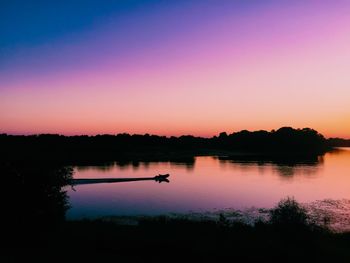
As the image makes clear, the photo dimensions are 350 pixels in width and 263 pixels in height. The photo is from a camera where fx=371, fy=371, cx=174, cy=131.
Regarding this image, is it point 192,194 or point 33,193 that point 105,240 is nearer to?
point 33,193

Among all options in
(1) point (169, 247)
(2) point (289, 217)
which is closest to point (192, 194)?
(2) point (289, 217)

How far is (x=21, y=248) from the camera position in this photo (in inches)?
965

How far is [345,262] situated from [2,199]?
23862mm

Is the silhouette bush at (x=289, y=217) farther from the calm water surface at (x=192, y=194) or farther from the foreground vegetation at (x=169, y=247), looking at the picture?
the calm water surface at (x=192, y=194)

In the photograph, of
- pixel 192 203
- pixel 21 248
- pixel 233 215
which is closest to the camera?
pixel 21 248

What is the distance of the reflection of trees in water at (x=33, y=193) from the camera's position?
91.2ft

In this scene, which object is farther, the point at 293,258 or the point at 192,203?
the point at 192,203

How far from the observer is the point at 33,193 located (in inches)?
1134

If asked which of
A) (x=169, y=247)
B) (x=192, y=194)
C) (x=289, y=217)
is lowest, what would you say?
(x=192, y=194)

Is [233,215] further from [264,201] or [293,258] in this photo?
[293,258]

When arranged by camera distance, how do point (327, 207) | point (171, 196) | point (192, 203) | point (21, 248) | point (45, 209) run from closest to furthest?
point (21, 248)
point (45, 209)
point (327, 207)
point (192, 203)
point (171, 196)

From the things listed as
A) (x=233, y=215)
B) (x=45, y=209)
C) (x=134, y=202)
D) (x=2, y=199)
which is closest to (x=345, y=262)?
(x=45, y=209)

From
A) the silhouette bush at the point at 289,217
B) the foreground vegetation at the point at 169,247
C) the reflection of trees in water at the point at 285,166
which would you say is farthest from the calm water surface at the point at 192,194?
the foreground vegetation at the point at 169,247

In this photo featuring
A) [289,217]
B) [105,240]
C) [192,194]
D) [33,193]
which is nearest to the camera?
[105,240]
